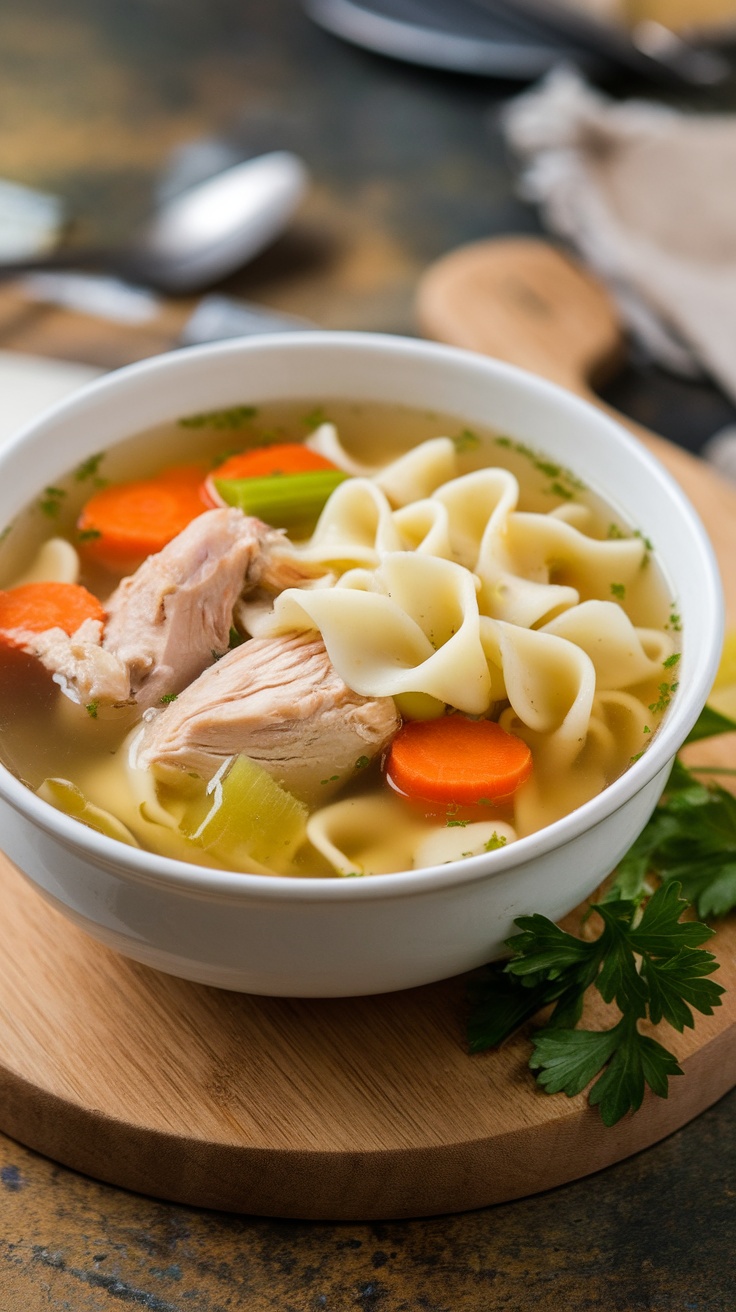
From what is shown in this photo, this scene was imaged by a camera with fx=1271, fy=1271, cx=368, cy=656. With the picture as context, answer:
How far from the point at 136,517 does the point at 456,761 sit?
3.12 feet

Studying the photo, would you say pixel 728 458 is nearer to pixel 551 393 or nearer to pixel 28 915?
pixel 551 393

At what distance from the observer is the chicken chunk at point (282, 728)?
225 cm

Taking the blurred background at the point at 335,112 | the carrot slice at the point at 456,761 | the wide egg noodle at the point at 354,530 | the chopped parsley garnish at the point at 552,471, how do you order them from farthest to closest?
the blurred background at the point at 335,112 < the chopped parsley garnish at the point at 552,471 < the wide egg noodle at the point at 354,530 < the carrot slice at the point at 456,761

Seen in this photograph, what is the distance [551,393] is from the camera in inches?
109

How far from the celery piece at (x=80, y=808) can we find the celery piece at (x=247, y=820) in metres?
0.11

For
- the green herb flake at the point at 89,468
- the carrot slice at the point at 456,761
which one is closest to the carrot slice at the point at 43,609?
the green herb flake at the point at 89,468

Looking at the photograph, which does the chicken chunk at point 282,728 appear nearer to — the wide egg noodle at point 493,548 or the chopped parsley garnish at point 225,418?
the wide egg noodle at point 493,548

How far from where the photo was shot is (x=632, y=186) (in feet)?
14.9

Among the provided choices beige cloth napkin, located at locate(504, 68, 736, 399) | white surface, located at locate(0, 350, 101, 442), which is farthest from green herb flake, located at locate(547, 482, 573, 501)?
beige cloth napkin, located at locate(504, 68, 736, 399)

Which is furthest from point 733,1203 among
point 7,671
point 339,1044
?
point 7,671

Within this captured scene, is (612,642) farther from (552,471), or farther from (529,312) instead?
(529,312)

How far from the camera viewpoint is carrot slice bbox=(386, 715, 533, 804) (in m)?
2.28

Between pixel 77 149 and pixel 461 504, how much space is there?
3278 mm

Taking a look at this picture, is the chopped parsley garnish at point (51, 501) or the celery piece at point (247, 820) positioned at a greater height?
the chopped parsley garnish at point (51, 501)
